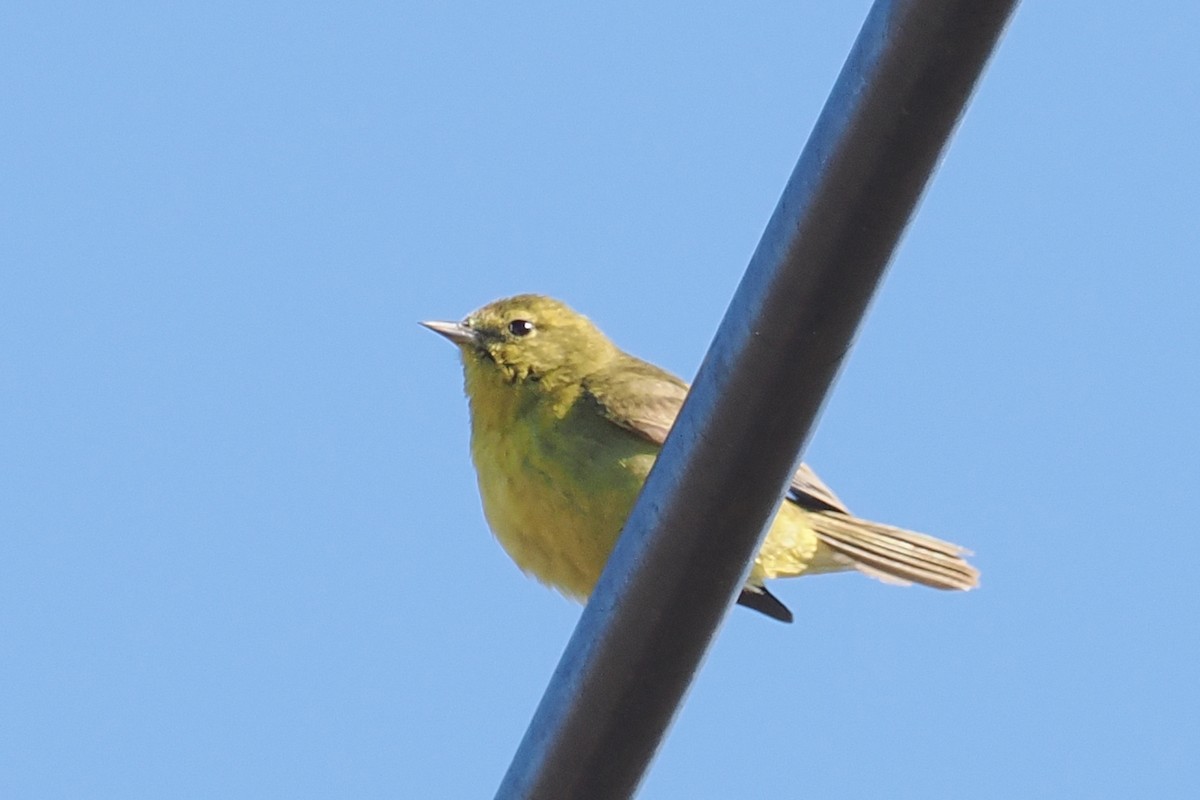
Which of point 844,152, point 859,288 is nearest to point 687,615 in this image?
point 859,288

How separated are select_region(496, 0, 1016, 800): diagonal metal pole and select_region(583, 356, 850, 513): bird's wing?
9.19ft

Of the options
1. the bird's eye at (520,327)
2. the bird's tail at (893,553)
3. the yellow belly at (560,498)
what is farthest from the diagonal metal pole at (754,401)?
the bird's eye at (520,327)

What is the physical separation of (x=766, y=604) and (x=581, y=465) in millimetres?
1043

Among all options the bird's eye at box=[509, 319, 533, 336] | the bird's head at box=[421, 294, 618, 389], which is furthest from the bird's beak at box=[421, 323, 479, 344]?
the bird's eye at box=[509, 319, 533, 336]

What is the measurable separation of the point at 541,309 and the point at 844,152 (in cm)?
446

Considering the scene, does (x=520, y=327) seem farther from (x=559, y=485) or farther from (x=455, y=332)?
(x=559, y=485)

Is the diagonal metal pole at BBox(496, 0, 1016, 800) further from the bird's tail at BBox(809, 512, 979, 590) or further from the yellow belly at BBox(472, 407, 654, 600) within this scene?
the bird's tail at BBox(809, 512, 979, 590)

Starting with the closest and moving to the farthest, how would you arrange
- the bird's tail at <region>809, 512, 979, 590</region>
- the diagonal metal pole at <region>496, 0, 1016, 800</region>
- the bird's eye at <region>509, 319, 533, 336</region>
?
the diagonal metal pole at <region>496, 0, 1016, 800</region> < the bird's tail at <region>809, 512, 979, 590</region> < the bird's eye at <region>509, 319, 533, 336</region>

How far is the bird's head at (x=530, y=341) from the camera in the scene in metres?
6.18

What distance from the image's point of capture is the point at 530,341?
6406 mm

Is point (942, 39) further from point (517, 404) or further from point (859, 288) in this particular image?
point (517, 404)

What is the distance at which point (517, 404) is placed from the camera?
19.7ft

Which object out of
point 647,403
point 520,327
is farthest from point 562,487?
point 520,327

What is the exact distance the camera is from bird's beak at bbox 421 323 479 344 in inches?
256
